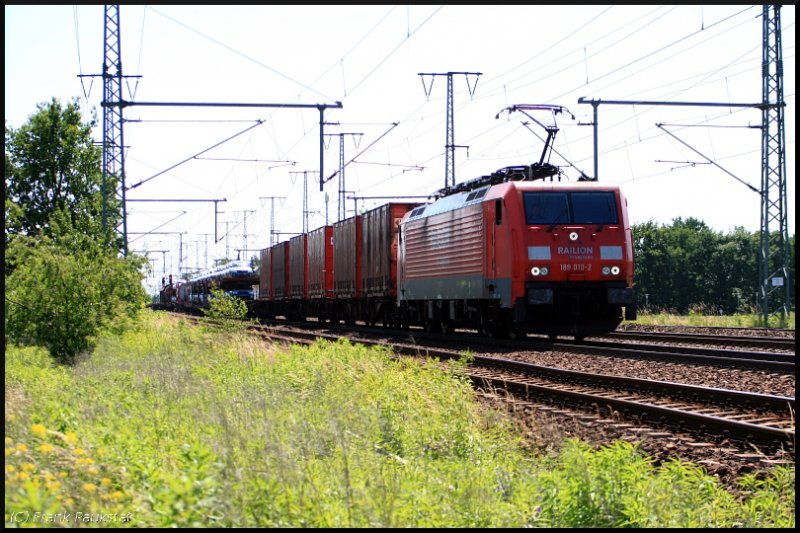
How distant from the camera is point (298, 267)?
41.0 metres

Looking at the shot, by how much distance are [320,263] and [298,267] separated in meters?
4.55

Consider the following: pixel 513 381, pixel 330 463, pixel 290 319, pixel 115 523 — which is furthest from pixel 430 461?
pixel 290 319

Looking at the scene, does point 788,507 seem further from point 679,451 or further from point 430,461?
point 430,461

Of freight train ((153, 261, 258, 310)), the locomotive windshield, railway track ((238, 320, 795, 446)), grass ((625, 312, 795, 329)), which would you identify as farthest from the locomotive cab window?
freight train ((153, 261, 258, 310))

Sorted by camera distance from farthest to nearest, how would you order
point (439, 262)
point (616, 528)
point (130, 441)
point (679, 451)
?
point (439, 262) → point (679, 451) → point (130, 441) → point (616, 528)

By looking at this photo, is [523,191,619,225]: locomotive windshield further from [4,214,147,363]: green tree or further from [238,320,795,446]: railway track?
[4,214,147,363]: green tree

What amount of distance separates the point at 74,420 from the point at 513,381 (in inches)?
244

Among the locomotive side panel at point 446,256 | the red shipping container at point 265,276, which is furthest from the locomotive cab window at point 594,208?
the red shipping container at point 265,276

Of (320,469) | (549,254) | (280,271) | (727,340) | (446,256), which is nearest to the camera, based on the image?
(320,469)

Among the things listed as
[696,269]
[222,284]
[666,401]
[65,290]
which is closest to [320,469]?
[666,401]

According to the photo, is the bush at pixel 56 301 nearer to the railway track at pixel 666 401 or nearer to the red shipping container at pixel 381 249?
the railway track at pixel 666 401

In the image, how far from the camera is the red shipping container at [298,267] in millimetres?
39656

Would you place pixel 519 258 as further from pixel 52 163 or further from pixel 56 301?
pixel 52 163

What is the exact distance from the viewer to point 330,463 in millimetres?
6094
